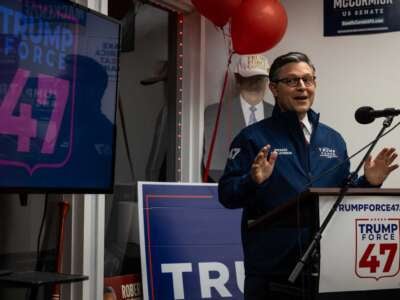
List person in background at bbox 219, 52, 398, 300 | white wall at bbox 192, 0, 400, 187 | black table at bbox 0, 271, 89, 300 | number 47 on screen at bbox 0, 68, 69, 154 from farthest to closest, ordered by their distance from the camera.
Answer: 1. white wall at bbox 192, 0, 400, 187
2. person in background at bbox 219, 52, 398, 300
3. number 47 on screen at bbox 0, 68, 69, 154
4. black table at bbox 0, 271, 89, 300

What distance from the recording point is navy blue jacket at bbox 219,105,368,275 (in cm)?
215

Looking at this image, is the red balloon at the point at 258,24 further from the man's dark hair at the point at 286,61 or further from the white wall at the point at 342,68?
the man's dark hair at the point at 286,61

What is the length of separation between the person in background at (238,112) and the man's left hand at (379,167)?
177 cm

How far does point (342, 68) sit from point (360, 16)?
33 centimetres

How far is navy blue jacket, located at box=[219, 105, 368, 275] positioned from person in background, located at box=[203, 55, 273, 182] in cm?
146

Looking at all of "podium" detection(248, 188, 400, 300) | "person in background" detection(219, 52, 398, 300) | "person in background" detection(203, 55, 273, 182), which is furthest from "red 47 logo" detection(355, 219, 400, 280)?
"person in background" detection(203, 55, 273, 182)

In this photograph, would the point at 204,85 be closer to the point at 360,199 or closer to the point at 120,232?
the point at 120,232

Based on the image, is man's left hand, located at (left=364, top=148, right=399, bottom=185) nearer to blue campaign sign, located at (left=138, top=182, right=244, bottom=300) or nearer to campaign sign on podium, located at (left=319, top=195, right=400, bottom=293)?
campaign sign on podium, located at (left=319, top=195, right=400, bottom=293)

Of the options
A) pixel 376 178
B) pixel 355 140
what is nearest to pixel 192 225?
pixel 355 140

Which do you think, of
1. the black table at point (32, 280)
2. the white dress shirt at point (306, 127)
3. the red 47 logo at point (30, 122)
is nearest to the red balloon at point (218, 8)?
the white dress shirt at point (306, 127)

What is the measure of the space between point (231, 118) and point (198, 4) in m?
0.90

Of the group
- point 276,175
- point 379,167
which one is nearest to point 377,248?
point 379,167

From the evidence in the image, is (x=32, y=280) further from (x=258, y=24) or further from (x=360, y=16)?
(x=360, y=16)

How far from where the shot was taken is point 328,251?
1.78 meters
